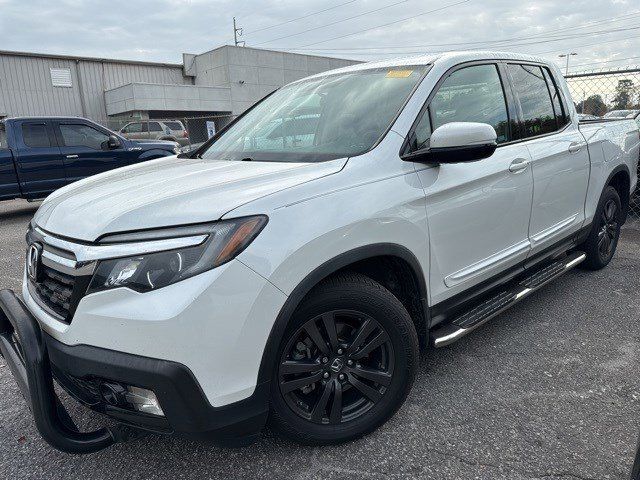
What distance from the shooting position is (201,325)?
1.65m

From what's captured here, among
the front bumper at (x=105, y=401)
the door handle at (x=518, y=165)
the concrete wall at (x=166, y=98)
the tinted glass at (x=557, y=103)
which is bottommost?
the front bumper at (x=105, y=401)

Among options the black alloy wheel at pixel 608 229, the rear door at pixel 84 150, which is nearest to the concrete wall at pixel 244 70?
the rear door at pixel 84 150

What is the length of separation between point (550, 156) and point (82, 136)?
28.9 ft

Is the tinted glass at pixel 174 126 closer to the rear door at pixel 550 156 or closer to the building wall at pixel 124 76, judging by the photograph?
the building wall at pixel 124 76

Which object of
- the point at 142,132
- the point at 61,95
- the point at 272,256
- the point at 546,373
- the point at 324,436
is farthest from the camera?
the point at 61,95

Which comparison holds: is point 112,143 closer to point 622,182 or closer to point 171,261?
point 622,182

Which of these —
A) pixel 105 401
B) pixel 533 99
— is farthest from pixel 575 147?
pixel 105 401

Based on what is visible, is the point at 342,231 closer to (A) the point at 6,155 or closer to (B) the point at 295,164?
(B) the point at 295,164

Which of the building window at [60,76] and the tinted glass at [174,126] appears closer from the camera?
the tinted glass at [174,126]

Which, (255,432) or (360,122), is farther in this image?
(360,122)

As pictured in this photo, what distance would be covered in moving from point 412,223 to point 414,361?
64 centimetres

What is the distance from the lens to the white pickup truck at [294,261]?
169 cm

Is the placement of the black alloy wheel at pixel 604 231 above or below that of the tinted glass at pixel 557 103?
below

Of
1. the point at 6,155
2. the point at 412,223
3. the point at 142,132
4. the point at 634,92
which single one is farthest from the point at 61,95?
the point at 412,223
